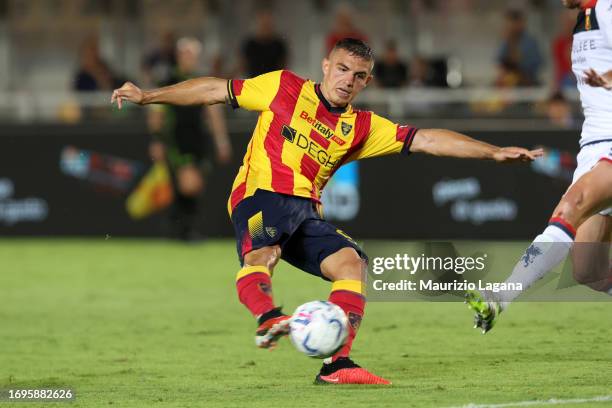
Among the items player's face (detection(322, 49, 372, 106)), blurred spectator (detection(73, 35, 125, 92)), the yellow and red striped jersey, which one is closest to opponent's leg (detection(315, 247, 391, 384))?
the yellow and red striped jersey

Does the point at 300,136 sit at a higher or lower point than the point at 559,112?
higher

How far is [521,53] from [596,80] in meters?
9.84

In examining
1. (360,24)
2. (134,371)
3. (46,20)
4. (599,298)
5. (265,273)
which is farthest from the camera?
(46,20)

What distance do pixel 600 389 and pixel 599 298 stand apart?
3854 millimetres

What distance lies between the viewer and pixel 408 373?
24.4 feet

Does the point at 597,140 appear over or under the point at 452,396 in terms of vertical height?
over

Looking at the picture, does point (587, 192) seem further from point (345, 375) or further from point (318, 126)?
point (345, 375)

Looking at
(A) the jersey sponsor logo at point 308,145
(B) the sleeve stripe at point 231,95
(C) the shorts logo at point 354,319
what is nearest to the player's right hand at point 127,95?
(B) the sleeve stripe at point 231,95

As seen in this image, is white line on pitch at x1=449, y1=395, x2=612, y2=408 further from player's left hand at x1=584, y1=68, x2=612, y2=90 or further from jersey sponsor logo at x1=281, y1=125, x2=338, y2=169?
player's left hand at x1=584, y1=68, x2=612, y2=90

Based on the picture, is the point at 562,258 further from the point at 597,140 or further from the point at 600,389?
the point at 600,389

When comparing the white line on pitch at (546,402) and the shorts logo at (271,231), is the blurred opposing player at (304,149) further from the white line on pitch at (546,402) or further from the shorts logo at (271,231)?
the white line on pitch at (546,402)

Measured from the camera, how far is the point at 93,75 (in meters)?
18.5

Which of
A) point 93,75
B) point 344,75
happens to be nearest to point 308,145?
point 344,75

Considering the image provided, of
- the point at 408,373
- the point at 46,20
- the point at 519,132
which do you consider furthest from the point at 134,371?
the point at 46,20
